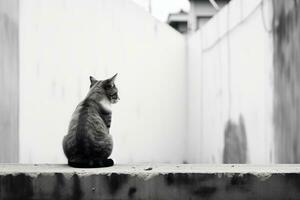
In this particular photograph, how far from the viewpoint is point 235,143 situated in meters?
6.69

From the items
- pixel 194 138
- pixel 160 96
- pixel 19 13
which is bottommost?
pixel 194 138

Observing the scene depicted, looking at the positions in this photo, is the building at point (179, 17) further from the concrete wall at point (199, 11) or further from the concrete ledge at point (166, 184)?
the concrete ledge at point (166, 184)

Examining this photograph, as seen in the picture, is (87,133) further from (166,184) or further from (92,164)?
(166,184)

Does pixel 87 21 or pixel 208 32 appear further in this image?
pixel 208 32

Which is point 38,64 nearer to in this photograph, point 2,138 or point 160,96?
point 2,138

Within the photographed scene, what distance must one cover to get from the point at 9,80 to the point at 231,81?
141 inches

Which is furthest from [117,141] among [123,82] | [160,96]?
[160,96]

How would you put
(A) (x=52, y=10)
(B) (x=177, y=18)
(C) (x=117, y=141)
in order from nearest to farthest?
(A) (x=52, y=10) → (C) (x=117, y=141) → (B) (x=177, y=18)

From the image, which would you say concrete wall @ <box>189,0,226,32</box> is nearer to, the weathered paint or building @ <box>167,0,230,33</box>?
building @ <box>167,0,230,33</box>

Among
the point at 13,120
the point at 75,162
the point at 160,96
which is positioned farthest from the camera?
the point at 160,96

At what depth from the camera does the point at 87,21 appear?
22.1ft

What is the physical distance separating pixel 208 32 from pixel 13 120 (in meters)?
4.70

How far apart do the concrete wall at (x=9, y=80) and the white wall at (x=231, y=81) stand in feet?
8.56

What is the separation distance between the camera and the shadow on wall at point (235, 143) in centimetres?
630
